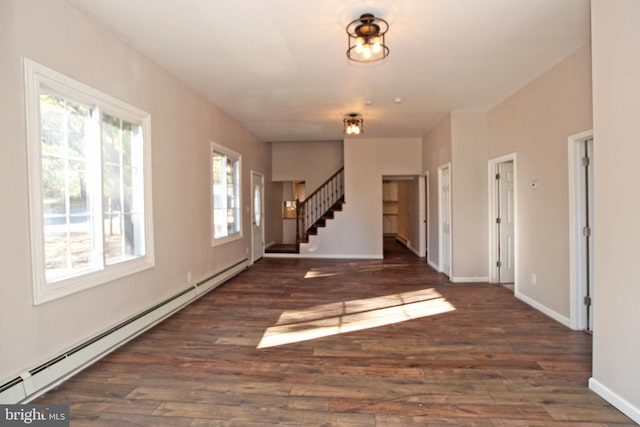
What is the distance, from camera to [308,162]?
989 cm

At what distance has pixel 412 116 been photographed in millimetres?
6184

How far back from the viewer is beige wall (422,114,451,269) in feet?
20.4

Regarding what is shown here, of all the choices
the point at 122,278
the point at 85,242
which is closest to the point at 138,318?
the point at 122,278

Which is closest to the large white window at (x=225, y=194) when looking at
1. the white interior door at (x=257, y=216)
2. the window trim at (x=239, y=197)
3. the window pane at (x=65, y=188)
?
the window trim at (x=239, y=197)

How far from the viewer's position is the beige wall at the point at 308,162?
32.3 feet

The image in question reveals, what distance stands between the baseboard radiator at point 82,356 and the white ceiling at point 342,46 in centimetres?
268

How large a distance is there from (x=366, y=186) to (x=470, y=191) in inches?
116

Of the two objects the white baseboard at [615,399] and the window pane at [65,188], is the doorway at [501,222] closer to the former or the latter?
the white baseboard at [615,399]

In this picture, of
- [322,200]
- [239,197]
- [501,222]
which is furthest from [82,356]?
[322,200]

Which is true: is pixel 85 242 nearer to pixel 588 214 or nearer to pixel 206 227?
pixel 206 227

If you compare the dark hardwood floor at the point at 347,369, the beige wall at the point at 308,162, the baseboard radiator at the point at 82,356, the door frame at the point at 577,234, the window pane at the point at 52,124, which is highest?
the beige wall at the point at 308,162

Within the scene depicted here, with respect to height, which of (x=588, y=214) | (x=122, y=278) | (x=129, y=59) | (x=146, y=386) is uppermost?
(x=129, y=59)

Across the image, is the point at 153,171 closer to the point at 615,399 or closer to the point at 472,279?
the point at 615,399

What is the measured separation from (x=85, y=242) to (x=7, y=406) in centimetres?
124
